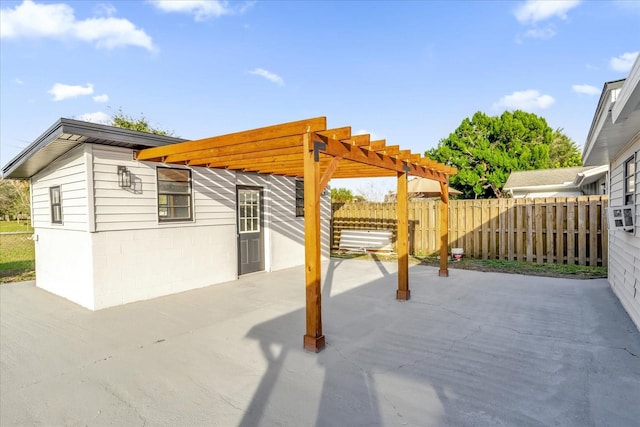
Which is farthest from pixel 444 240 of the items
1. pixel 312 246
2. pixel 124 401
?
pixel 124 401

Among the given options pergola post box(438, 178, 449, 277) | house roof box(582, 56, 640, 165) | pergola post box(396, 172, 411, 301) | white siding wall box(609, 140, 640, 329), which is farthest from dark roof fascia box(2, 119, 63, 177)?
white siding wall box(609, 140, 640, 329)

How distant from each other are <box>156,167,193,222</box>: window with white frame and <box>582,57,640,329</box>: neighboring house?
601 cm

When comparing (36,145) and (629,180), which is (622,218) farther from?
(36,145)

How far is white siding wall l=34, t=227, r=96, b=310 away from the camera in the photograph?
5148 millimetres

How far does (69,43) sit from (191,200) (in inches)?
259

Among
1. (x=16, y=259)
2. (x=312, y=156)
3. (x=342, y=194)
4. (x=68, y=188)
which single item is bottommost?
(x=16, y=259)

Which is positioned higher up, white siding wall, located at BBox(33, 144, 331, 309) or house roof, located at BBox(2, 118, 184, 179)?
house roof, located at BBox(2, 118, 184, 179)

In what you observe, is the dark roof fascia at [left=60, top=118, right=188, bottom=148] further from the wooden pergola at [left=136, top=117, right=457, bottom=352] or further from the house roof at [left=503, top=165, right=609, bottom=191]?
the house roof at [left=503, top=165, right=609, bottom=191]

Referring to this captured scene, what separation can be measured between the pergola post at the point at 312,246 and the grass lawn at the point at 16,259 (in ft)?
25.4

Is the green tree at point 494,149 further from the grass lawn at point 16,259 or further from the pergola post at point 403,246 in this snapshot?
the grass lawn at point 16,259

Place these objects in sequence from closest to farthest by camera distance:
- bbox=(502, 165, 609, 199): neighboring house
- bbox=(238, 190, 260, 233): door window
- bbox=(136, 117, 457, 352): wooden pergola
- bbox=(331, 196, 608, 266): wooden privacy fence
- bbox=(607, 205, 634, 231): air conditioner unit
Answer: bbox=(136, 117, 457, 352): wooden pergola, bbox=(607, 205, 634, 231): air conditioner unit, bbox=(238, 190, 260, 233): door window, bbox=(331, 196, 608, 266): wooden privacy fence, bbox=(502, 165, 609, 199): neighboring house

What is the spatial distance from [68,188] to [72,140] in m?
1.12

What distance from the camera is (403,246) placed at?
5.44 metres

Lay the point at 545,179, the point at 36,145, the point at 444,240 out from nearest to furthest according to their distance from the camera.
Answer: the point at 36,145, the point at 444,240, the point at 545,179
